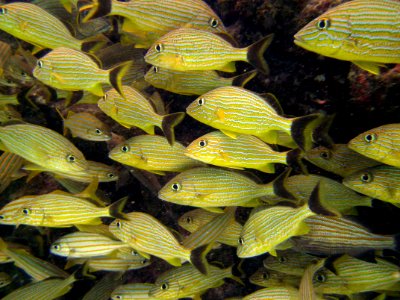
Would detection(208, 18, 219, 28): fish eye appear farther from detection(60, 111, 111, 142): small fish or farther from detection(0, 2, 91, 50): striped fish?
detection(60, 111, 111, 142): small fish

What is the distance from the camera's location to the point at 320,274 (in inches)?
135

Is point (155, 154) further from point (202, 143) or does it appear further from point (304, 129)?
point (304, 129)

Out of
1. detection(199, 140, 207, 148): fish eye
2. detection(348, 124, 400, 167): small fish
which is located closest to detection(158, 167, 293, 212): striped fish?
detection(199, 140, 207, 148): fish eye

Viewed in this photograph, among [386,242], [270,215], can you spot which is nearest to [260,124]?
[270,215]

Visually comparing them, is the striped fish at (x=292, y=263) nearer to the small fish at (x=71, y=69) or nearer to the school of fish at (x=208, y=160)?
the school of fish at (x=208, y=160)

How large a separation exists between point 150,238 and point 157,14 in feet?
8.29

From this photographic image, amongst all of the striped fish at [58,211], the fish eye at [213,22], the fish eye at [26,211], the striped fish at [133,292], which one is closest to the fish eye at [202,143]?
the striped fish at [58,211]

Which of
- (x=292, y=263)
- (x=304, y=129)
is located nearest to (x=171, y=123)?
(x=304, y=129)

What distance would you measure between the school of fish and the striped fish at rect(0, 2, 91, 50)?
13mm

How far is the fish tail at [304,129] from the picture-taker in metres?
2.71

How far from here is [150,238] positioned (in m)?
3.37

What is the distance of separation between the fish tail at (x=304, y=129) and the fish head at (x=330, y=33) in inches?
23.1

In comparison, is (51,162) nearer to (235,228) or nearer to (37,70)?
(37,70)

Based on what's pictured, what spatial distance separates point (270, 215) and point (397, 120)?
175cm
